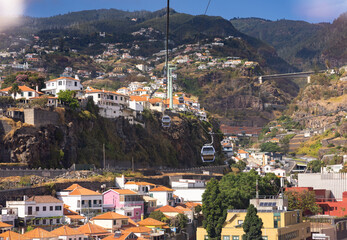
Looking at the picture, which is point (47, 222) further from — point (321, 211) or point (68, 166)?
point (321, 211)

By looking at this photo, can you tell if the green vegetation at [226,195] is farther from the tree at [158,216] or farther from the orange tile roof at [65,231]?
the orange tile roof at [65,231]

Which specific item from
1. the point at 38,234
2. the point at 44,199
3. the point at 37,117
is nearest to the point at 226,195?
the point at 44,199

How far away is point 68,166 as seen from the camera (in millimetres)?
78188

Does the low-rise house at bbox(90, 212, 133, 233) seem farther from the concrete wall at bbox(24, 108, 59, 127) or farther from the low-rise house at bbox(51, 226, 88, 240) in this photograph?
the concrete wall at bbox(24, 108, 59, 127)

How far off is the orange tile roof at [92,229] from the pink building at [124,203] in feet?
31.3

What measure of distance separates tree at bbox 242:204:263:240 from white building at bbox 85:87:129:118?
41149 millimetres

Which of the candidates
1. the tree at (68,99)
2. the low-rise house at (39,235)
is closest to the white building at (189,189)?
the tree at (68,99)

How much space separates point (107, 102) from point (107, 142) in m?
7.81

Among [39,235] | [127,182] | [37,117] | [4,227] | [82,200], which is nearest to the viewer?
[39,235]

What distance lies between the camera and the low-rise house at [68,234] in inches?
2071

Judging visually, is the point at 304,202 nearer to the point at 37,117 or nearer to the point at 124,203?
the point at 124,203

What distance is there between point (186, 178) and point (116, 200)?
19155 mm

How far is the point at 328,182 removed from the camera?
286 ft

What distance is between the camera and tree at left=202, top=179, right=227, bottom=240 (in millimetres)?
59375
